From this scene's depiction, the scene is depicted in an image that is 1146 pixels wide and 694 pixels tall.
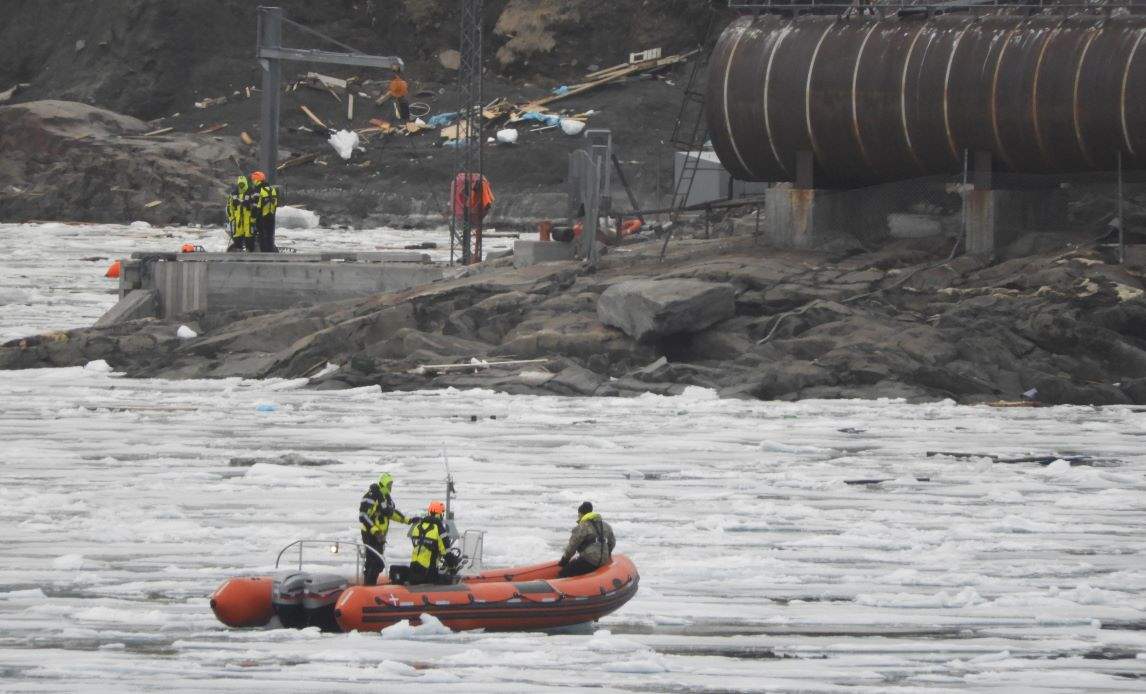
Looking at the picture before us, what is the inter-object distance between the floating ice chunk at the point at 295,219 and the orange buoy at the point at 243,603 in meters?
40.2

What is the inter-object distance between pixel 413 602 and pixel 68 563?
3362 mm

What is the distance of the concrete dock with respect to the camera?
30.3 metres

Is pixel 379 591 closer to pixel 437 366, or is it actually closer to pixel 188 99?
pixel 437 366

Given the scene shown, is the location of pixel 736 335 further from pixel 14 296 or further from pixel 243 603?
pixel 14 296

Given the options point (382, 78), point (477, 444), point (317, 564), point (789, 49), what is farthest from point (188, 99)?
point (317, 564)

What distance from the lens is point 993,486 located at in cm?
1722

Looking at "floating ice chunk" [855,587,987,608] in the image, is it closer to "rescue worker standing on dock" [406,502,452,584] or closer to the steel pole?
"rescue worker standing on dock" [406,502,452,584]

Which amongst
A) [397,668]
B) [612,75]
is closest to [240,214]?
[397,668]

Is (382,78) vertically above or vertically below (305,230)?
above

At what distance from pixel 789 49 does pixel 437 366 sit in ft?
25.9

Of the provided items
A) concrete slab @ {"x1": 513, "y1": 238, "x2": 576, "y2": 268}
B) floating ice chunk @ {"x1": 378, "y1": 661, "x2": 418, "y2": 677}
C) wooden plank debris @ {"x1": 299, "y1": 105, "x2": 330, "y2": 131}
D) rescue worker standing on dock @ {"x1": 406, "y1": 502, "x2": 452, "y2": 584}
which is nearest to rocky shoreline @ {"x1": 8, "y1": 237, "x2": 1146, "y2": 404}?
concrete slab @ {"x1": 513, "y1": 238, "x2": 576, "y2": 268}

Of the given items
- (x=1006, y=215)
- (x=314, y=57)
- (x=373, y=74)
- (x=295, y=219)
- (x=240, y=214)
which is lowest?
(x=1006, y=215)

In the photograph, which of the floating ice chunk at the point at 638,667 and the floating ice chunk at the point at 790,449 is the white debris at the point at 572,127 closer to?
the floating ice chunk at the point at 790,449

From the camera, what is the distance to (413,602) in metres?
11.8
